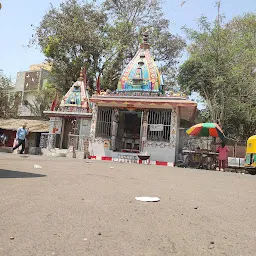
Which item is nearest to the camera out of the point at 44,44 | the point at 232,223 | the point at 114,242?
the point at 114,242

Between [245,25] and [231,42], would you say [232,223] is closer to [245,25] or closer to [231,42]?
[231,42]

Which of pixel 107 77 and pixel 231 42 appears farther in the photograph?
pixel 107 77

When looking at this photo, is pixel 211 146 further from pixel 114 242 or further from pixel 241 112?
pixel 114 242

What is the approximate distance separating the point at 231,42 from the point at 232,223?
2187 centimetres

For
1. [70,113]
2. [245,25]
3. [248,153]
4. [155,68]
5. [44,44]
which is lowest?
[248,153]

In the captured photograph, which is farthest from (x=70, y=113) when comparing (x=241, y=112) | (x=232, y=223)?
(x=232, y=223)

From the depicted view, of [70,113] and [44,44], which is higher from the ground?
[44,44]

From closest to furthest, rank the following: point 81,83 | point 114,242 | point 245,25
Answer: point 114,242
point 81,83
point 245,25

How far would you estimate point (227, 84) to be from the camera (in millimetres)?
22469

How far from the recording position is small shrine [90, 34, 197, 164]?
52.6 ft

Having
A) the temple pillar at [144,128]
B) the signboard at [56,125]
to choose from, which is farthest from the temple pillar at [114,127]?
the signboard at [56,125]

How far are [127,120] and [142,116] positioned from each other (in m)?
2.65

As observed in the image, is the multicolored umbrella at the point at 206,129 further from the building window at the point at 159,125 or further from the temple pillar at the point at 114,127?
the temple pillar at the point at 114,127

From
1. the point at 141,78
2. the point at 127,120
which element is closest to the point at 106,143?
the point at 127,120
